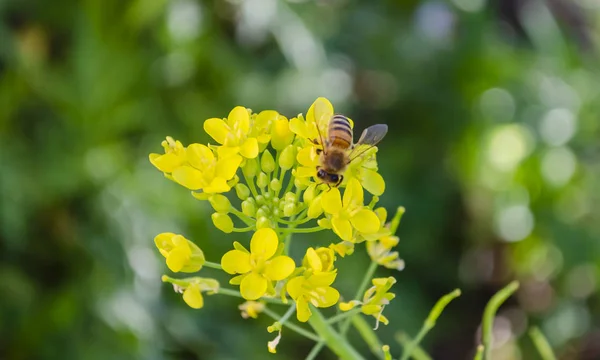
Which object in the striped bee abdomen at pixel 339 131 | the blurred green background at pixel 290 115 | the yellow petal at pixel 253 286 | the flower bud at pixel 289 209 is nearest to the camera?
the yellow petal at pixel 253 286

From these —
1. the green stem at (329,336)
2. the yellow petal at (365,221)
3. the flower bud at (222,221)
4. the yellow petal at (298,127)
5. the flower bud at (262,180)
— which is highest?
the yellow petal at (298,127)

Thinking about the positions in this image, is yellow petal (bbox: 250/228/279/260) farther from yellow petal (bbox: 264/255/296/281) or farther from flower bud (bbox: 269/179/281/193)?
flower bud (bbox: 269/179/281/193)

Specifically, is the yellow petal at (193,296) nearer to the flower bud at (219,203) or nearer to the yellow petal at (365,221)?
the flower bud at (219,203)

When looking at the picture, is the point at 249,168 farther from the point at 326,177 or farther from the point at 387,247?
the point at 387,247

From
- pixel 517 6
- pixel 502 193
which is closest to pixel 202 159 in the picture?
pixel 502 193

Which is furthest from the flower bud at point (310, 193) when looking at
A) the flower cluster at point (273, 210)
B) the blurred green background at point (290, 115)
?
the blurred green background at point (290, 115)

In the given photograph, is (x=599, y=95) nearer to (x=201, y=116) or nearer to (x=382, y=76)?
(x=382, y=76)

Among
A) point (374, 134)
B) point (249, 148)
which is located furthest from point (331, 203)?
point (374, 134)

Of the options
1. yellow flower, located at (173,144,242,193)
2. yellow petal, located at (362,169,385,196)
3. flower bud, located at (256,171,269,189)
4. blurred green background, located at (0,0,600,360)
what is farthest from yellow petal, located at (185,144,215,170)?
blurred green background, located at (0,0,600,360)
